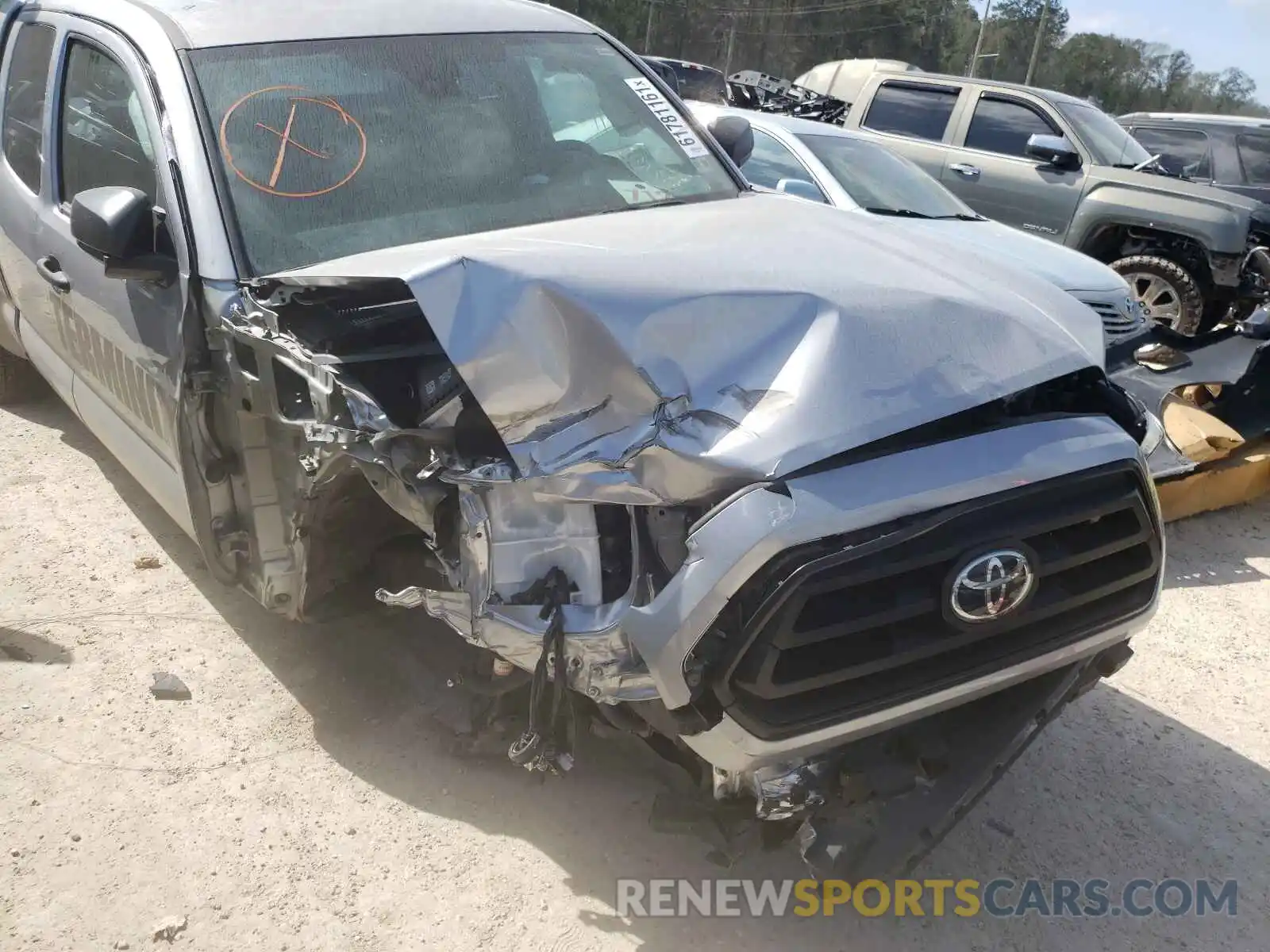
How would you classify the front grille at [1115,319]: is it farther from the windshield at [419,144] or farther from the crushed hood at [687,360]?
the crushed hood at [687,360]

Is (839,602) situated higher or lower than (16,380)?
higher

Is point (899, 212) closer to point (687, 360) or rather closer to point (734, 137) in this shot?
point (734, 137)

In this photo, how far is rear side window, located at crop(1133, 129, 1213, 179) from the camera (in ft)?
31.1

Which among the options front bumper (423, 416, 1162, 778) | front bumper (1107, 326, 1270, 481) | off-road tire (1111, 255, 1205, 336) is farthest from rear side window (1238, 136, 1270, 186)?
front bumper (423, 416, 1162, 778)

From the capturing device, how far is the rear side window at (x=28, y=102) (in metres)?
3.71

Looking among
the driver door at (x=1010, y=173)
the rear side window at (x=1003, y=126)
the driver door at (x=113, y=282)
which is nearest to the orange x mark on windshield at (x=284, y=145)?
A: the driver door at (x=113, y=282)

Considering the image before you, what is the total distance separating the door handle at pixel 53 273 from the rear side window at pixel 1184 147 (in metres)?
9.45

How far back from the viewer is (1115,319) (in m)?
5.82

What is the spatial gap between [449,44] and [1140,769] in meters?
3.23

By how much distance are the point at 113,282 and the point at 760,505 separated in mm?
2363

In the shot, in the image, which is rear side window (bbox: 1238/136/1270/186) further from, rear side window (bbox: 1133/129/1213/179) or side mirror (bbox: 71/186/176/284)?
side mirror (bbox: 71/186/176/284)

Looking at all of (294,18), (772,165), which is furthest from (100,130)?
(772,165)

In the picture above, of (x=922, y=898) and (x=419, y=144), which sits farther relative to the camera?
(x=419, y=144)

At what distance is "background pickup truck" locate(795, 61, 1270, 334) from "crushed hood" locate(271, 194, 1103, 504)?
5.95 m
